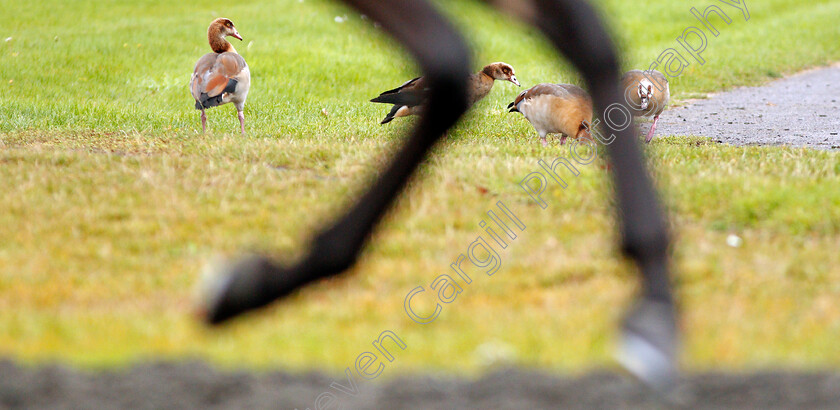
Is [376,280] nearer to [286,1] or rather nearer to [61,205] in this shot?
[61,205]

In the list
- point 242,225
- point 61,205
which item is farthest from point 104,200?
point 242,225

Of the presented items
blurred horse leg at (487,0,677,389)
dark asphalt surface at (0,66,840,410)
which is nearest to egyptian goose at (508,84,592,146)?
blurred horse leg at (487,0,677,389)

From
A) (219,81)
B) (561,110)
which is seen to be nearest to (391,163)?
(561,110)

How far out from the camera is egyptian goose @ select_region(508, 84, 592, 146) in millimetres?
Result: 7117

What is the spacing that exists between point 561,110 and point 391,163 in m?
4.54

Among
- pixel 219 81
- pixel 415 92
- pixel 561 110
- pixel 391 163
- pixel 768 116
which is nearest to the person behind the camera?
pixel 391 163

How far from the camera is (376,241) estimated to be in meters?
4.52

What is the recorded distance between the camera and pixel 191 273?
4.00 metres

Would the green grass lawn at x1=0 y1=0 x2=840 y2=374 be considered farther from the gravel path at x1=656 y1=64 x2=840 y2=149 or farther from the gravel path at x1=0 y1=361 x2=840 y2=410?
the gravel path at x1=656 y1=64 x2=840 y2=149

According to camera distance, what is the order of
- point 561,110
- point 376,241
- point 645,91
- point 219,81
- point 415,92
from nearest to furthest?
point 376,241 → point 561,110 → point 645,91 → point 415,92 → point 219,81

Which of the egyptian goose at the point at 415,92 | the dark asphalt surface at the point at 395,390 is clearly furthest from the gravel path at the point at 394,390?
the egyptian goose at the point at 415,92

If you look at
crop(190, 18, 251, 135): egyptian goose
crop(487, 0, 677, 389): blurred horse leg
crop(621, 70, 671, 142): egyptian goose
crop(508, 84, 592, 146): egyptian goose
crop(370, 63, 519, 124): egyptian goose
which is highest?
crop(487, 0, 677, 389): blurred horse leg

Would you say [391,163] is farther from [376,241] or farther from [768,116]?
[768,116]

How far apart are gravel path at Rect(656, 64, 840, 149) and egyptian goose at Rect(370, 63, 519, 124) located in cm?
196
